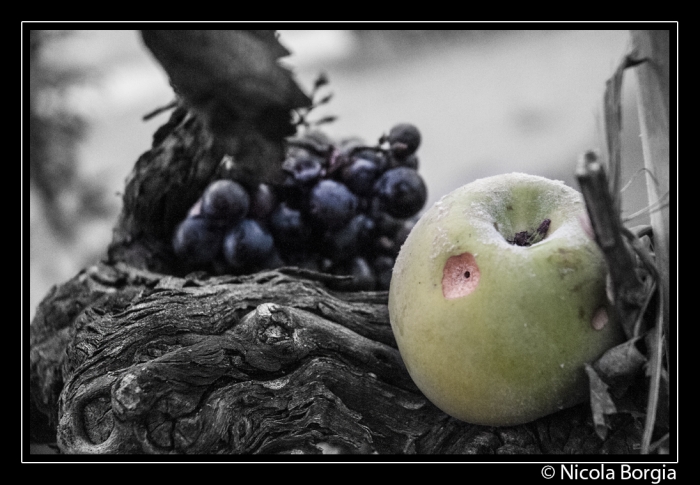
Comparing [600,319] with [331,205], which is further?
[331,205]

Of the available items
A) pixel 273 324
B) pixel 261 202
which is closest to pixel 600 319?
pixel 273 324

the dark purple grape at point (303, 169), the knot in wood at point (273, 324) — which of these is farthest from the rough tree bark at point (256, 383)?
the dark purple grape at point (303, 169)

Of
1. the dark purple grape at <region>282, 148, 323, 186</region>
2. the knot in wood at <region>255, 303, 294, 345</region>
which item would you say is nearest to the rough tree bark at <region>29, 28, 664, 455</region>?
the knot in wood at <region>255, 303, 294, 345</region>

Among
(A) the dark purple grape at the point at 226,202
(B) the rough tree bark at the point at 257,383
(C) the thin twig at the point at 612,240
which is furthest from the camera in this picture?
(A) the dark purple grape at the point at 226,202

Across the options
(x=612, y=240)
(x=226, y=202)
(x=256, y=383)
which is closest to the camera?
(x=612, y=240)

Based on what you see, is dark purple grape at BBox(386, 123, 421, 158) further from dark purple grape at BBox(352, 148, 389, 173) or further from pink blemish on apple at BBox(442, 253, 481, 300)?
pink blemish on apple at BBox(442, 253, 481, 300)

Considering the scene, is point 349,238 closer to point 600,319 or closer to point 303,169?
point 303,169

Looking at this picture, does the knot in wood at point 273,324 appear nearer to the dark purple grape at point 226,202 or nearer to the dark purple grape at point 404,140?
the dark purple grape at point 226,202
